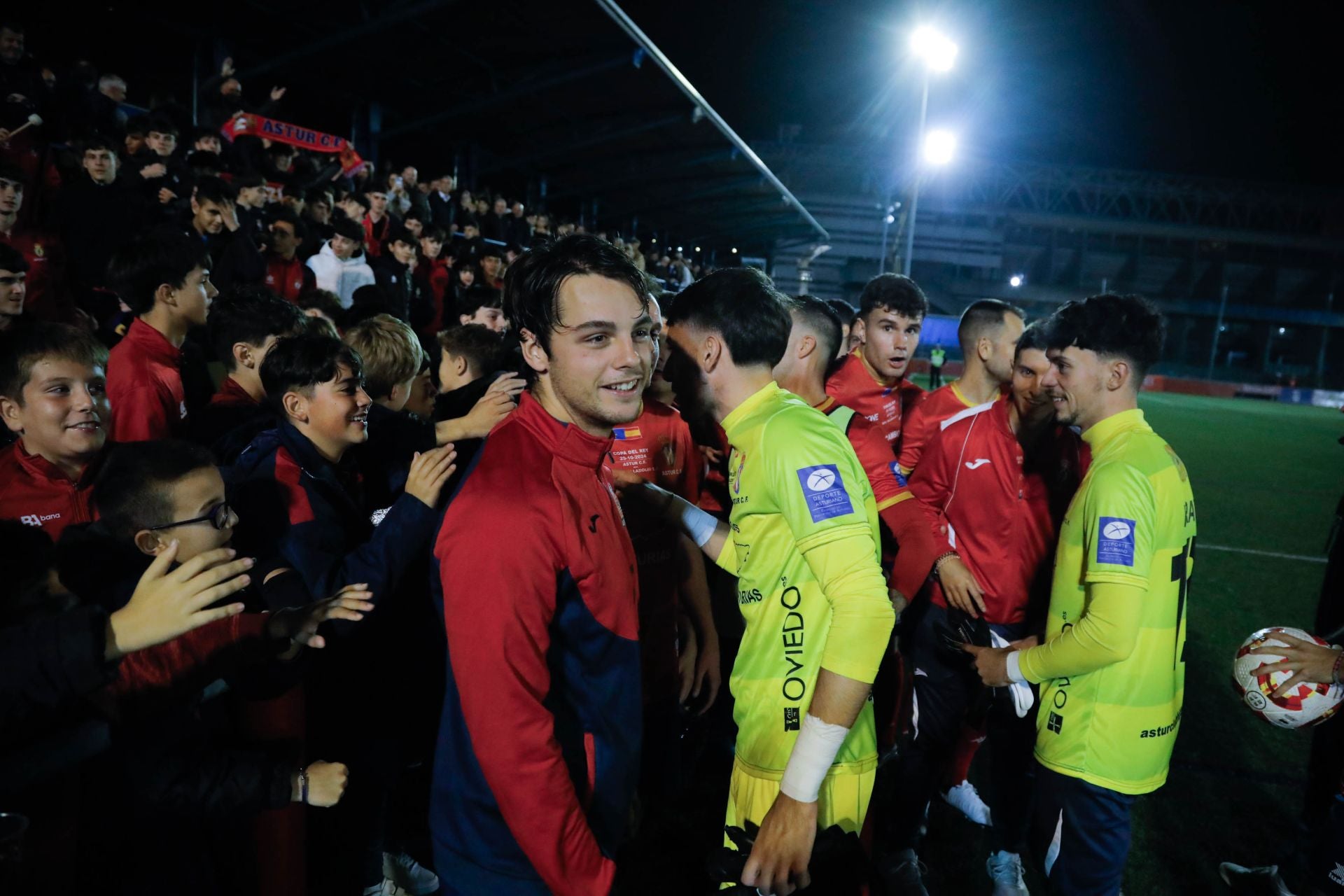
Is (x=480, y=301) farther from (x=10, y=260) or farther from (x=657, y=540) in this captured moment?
(x=657, y=540)

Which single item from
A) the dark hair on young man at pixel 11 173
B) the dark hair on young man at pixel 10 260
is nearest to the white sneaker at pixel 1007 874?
the dark hair on young man at pixel 10 260

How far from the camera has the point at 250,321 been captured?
11.9 ft

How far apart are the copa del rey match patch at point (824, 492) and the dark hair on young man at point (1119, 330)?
4.59ft

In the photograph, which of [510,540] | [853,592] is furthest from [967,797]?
[510,540]

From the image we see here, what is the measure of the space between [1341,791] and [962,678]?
4.32 feet

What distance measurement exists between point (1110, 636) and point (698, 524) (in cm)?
136

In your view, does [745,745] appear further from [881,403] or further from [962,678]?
[881,403]

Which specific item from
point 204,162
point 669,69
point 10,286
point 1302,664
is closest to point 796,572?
point 1302,664

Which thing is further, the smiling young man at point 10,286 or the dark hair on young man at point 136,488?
the smiling young man at point 10,286

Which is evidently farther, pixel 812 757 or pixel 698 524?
pixel 698 524

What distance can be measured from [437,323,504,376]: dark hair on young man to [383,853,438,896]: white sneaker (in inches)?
89.9

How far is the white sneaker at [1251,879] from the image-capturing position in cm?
320

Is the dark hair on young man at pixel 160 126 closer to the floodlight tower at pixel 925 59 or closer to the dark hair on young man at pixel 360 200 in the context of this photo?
the dark hair on young man at pixel 360 200

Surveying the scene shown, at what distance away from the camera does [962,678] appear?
352 centimetres
